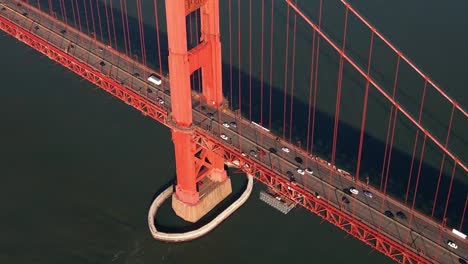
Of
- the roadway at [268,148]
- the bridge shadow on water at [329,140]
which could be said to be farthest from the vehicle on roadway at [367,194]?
the bridge shadow on water at [329,140]

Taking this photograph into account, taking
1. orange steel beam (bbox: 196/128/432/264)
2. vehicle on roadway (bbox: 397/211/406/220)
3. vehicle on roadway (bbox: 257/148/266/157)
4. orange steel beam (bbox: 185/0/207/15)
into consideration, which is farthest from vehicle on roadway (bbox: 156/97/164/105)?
vehicle on roadway (bbox: 397/211/406/220)

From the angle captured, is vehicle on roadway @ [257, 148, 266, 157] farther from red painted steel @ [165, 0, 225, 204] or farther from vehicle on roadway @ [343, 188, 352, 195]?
vehicle on roadway @ [343, 188, 352, 195]

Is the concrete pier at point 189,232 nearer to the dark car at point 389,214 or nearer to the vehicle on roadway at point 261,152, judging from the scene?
the vehicle on roadway at point 261,152

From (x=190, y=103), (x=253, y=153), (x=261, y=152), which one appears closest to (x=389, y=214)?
→ (x=261, y=152)

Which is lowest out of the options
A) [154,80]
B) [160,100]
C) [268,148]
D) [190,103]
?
[268,148]

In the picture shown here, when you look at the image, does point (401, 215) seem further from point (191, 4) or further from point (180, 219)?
point (191, 4)

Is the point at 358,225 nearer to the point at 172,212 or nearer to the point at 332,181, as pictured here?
the point at 332,181

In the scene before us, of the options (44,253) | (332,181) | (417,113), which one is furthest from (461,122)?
(44,253)
